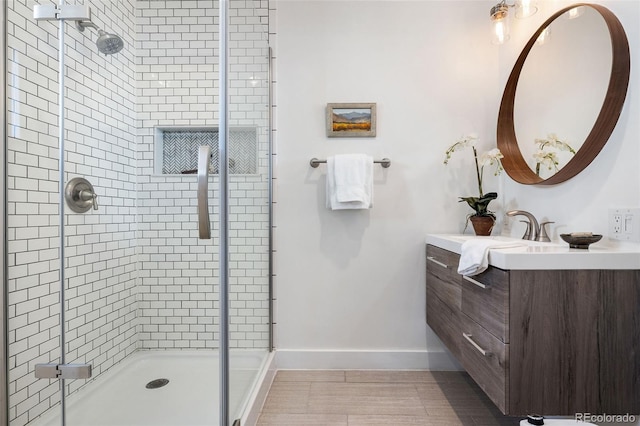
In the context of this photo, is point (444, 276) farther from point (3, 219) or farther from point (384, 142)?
point (3, 219)

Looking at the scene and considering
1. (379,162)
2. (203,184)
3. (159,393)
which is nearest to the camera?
(203,184)

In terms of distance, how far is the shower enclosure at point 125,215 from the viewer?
3.99 feet

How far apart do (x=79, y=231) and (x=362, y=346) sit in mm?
1580

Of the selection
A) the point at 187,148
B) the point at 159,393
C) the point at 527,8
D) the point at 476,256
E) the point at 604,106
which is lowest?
the point at 159,393

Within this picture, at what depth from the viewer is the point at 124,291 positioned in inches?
55.7

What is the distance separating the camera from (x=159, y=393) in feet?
4.79

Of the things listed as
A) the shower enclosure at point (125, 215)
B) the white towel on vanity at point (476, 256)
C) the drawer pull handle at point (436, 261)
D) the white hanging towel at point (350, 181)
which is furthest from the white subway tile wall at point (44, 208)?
the drawer pull handle at point (436, 261)

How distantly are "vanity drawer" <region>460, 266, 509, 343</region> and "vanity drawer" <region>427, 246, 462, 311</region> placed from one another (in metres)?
0.11

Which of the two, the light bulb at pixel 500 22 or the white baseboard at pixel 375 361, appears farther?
the white baseboard at pixel 375 361

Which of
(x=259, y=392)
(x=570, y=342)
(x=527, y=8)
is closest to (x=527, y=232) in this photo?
(x=570, y=342)

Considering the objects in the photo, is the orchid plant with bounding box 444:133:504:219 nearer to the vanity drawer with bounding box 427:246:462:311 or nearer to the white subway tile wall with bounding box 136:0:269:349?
the vanity drawer with bounding box 427:246:462:311

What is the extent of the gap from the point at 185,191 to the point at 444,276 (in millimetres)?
1287

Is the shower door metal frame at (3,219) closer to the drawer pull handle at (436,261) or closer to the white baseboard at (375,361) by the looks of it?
the white baseboard at (375,361)

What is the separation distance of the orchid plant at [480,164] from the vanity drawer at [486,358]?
0.67 meters
